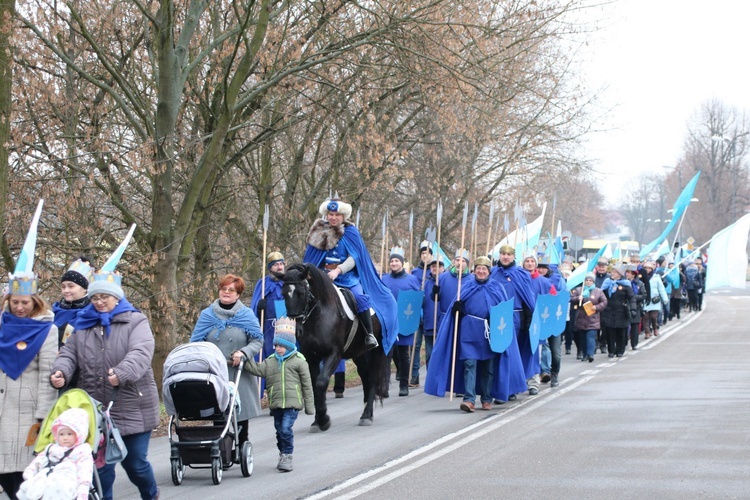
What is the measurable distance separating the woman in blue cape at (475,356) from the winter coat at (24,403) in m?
7.00

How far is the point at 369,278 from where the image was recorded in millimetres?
12891

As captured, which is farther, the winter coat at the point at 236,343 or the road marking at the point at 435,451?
the winter coat at the point at 236,343

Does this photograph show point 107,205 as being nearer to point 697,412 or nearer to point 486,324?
point 486,324

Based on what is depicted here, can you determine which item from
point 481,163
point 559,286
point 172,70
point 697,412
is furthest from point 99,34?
point 481,163

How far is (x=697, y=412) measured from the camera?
12828mm

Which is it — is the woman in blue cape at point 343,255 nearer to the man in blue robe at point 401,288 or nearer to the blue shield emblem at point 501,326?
the blue shield emblem at point 501,326

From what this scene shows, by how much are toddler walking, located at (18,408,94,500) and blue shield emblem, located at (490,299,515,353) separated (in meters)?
7.72

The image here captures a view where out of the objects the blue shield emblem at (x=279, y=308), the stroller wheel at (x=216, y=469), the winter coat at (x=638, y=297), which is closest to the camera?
the stroller wheel at (x=216, y=469)

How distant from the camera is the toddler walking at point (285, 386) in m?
9.38

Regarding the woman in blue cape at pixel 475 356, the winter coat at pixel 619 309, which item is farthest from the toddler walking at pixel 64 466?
the winter coat at pixel 619 309

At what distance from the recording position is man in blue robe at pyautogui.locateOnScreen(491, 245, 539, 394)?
1453 centimetres

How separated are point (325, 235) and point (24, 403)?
224 inches

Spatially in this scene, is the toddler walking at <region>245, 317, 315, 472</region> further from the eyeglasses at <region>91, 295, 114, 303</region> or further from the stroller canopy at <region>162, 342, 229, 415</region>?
the eyeglasses at <region>91, 295, 114, 303</region>

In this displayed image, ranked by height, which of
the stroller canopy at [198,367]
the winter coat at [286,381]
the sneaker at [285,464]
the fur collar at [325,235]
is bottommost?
the sneaker at [285,464]
